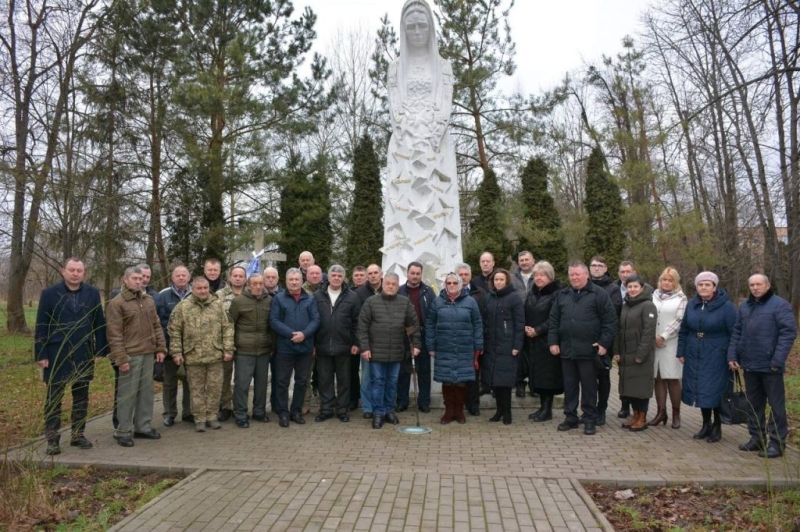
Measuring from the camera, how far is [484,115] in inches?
671

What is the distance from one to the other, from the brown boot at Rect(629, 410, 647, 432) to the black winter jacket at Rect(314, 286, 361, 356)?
295cm

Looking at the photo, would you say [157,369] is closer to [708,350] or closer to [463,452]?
[463,452]

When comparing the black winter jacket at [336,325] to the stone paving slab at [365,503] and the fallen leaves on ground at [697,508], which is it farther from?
the fallen leaves on ground at [697,508]

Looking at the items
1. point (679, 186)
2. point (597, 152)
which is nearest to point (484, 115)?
point (597, 152)

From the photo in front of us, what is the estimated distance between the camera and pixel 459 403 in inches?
245

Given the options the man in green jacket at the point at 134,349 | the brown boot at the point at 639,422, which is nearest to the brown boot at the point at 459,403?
the brown boot at the point at 639,422

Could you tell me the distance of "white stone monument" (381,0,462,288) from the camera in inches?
335

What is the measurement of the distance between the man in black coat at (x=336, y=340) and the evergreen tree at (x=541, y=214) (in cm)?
1075

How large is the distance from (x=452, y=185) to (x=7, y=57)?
13716 mm

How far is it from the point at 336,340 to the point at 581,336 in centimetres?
249

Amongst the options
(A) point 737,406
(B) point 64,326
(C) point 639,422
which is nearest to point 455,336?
(C) point 639,422

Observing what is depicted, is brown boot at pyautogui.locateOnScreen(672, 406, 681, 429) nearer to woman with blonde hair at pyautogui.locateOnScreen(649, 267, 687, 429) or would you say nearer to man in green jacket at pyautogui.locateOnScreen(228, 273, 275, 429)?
woman with blonde hair at pyautogui.locateOnScreen(649, 267, 687, 429)

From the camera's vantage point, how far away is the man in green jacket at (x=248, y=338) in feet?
20.0

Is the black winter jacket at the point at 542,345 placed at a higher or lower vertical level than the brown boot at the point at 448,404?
higher
